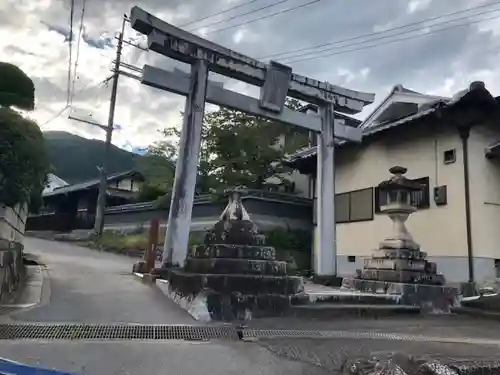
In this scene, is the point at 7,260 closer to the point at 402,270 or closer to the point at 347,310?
the point at 347,310

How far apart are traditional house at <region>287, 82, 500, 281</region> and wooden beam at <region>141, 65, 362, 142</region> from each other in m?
1.65

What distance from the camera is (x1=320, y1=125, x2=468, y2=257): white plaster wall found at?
14409 mm

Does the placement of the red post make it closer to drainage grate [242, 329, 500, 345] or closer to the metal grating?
the metal grating

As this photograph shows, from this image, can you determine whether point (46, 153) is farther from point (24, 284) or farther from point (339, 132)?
point (339, 132)

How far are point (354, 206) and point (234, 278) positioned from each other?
10.9 meters

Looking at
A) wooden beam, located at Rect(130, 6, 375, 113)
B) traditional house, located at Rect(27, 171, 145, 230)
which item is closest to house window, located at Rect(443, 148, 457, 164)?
wooden beam, located at Rect(130, 6, 375, 113)

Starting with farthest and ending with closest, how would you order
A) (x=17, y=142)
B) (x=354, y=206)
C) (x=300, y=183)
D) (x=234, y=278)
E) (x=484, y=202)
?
(x=300, y=183)
(x=354, y=206)
(x=484, y=202)
(x=234, y=278)
(x=17, y=142)

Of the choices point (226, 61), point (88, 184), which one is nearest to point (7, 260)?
point (226, 61)

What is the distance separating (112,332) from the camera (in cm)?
672

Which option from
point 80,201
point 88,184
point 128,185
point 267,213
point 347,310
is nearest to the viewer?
point 347,310

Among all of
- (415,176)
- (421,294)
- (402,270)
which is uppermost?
(415,176)

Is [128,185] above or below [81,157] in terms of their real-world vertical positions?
below

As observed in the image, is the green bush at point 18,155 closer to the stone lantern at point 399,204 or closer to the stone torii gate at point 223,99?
the stone torii gate at point 223,99

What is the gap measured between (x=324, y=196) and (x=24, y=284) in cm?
945
